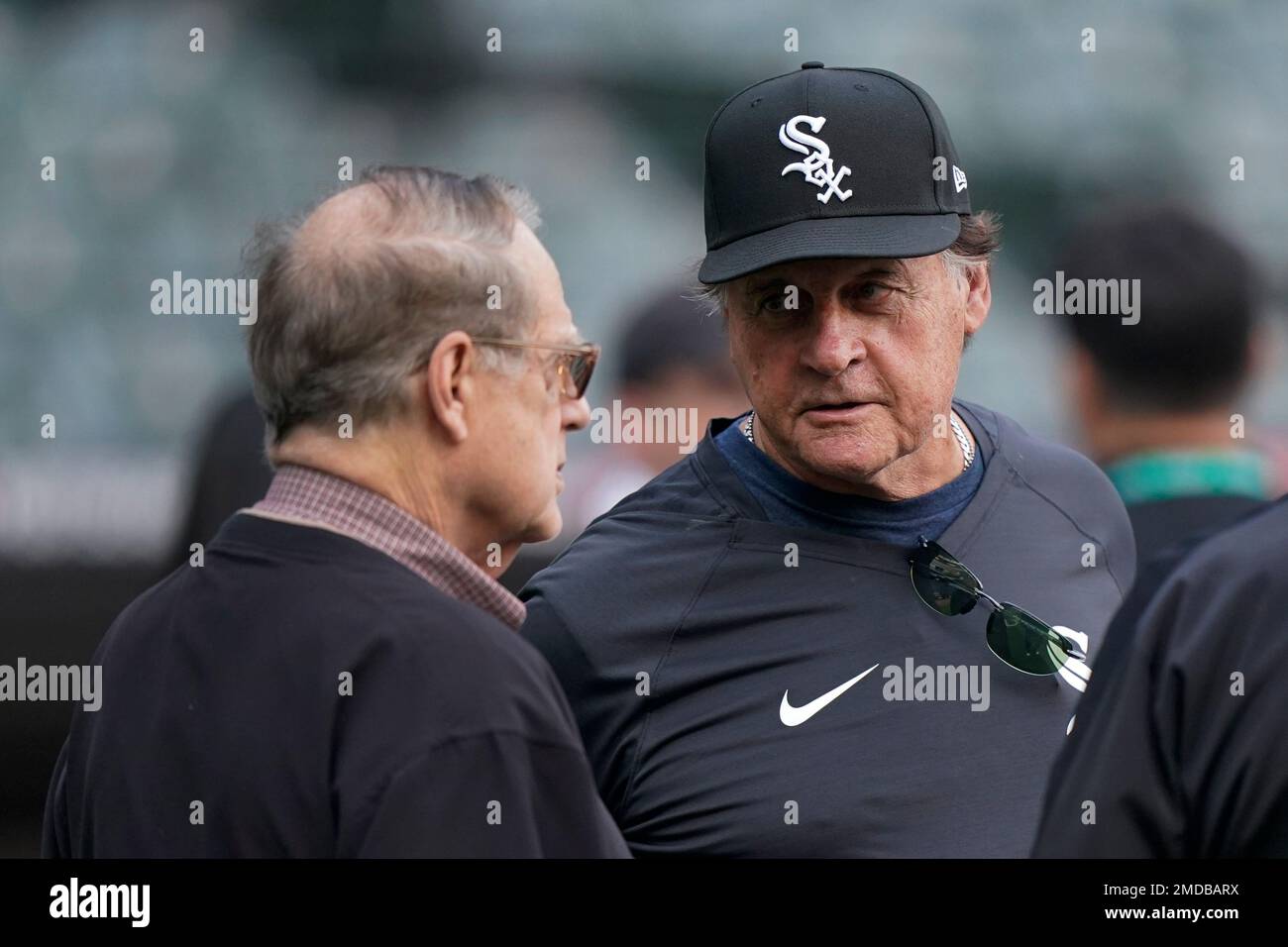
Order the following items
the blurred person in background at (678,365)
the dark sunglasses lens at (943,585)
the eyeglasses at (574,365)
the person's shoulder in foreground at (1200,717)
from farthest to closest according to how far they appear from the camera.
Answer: the blurred person in background at (678,365)
the dark sunglasses lens at (943,585)
the eyeglasses at (574,365)
the person's shoulder in foreground at (1200,717)

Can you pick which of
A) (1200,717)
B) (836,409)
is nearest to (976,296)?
(836,409)

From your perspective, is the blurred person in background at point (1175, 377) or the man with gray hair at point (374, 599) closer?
the man with gray hair at point (374, 599)

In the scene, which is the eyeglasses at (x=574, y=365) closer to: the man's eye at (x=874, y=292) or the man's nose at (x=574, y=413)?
the man's nose at (x=574, y=413)

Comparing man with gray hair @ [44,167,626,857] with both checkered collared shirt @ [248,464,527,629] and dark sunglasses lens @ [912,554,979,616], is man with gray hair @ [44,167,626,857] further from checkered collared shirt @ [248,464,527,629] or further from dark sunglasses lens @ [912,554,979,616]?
dark sunglasses lens @ [912,554,979,616]

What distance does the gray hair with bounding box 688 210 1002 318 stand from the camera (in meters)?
2.48

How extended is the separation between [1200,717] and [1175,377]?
1.21 metres

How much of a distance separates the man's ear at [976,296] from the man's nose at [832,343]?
0.26 m

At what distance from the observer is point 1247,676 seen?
5.13 feet

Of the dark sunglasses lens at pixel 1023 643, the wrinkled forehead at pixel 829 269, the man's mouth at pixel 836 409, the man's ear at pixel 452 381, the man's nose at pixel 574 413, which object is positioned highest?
the wrinkled forehead at pixel 829 269

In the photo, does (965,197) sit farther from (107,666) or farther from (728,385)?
(728,385)

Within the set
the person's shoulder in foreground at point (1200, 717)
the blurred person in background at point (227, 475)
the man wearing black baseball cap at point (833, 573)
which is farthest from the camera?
the blurred person in background at point (227, 475)

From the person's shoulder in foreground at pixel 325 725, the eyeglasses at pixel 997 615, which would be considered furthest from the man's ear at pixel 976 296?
the person's shoulder in foreground at pixel 325 725

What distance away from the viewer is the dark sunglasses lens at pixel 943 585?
2.33m

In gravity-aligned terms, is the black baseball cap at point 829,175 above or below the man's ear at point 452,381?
above
